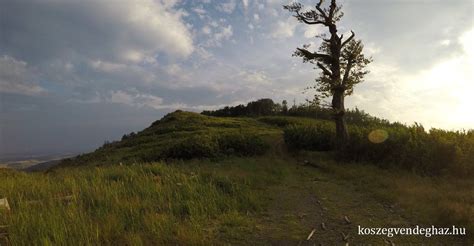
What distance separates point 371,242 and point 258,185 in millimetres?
6246

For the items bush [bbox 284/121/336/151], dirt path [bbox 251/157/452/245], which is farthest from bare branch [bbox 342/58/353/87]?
dirt path [bbox 251/157/452/245]

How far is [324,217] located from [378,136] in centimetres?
1123

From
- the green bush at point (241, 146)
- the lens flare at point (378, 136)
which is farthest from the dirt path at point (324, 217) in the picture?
the green bush at point (241, 146)

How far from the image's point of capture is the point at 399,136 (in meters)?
18.2

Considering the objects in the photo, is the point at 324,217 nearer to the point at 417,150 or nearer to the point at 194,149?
the point at 417,150

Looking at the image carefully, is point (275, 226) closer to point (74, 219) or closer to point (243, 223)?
point (243, 223)

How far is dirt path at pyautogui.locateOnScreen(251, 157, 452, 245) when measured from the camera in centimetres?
781

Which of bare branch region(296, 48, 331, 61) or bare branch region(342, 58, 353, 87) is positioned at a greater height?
bare branch region(296, 48, 331, 61)

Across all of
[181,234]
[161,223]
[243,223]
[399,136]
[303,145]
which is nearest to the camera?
[181,234]

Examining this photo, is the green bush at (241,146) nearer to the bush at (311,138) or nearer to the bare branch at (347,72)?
the bush at (311,138)

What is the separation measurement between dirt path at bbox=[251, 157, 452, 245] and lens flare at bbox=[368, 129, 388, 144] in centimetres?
549

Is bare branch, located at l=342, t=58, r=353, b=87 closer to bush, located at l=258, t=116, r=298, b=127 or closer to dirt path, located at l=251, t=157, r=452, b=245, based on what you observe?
dirt path, located at l=251, t=157, r=452, b=245

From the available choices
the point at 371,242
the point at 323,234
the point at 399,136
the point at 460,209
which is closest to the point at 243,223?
the point at 323,234

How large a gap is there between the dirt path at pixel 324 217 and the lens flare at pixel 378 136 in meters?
5.49
